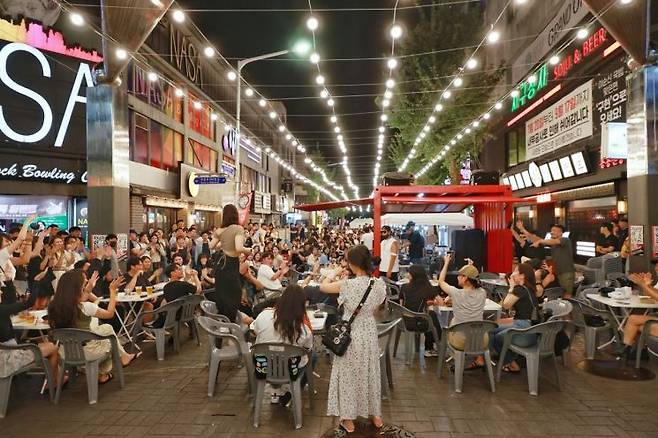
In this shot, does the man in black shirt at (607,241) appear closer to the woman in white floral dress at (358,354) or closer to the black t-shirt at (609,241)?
the black t-shirt at (609,241)

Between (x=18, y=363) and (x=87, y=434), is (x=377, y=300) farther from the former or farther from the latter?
(x=18, y=363)

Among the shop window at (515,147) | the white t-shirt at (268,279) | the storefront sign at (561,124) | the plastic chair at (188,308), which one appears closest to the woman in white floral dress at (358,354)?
the plastic chair at (188,308)

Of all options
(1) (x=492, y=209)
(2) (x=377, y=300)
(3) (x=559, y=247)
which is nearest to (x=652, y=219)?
(3) (x=559, y=247)

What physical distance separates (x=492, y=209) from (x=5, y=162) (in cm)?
1375

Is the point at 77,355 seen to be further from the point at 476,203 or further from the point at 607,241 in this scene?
the point at 607,241

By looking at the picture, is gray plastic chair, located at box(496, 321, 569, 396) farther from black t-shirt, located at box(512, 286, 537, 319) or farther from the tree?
the tree

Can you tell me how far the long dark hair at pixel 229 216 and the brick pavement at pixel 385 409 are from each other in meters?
2.09

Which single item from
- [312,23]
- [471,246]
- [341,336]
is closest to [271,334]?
[341,336]

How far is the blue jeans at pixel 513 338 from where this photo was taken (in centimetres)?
617

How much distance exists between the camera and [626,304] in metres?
7.12

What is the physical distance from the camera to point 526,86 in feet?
73.7

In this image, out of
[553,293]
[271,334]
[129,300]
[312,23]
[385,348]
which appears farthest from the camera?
[312,23]

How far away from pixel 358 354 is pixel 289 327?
0.80m

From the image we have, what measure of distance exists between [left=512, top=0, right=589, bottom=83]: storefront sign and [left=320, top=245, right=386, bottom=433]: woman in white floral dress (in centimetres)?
1451
